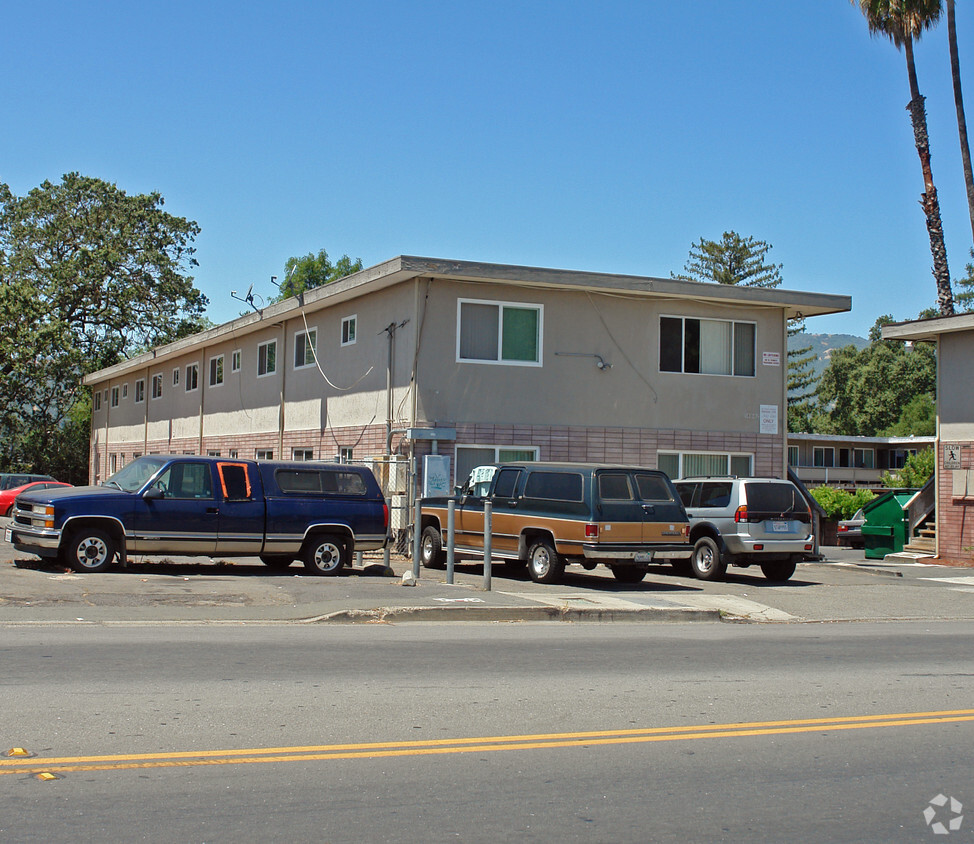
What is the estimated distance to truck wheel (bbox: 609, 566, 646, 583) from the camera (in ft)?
60.5

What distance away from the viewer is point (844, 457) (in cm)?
5503

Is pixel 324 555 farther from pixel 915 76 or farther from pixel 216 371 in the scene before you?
pixel 915 76

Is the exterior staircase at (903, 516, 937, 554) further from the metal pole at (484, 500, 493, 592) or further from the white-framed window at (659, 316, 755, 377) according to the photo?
the metal pole at (484, 500, 493, 592)

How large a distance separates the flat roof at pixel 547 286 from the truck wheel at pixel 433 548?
16.6ft

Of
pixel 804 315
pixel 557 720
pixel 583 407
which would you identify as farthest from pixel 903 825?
pixel 804 315

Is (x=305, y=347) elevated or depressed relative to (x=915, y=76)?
depressed

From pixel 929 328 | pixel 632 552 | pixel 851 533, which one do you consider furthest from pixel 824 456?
pixel 632 552

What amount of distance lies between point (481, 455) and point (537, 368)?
2.13 meters

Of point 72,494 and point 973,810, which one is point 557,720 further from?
point 72,494

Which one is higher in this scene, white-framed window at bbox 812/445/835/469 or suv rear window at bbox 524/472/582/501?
white-framed window at bbox 812/445/835/469

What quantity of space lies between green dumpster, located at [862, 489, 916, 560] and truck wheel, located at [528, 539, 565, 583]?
11.3m

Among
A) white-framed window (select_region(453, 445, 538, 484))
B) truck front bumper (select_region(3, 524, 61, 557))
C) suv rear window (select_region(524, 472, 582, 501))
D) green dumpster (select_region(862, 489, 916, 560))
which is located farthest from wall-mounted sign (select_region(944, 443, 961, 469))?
truck front bumper (select_region(3, 524, 61, 557))

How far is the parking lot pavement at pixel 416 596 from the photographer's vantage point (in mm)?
13047

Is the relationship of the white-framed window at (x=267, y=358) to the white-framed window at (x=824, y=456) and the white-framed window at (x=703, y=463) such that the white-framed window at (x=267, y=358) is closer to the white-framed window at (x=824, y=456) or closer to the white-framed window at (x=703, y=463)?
the white-framed window at (x=703, y=463)
